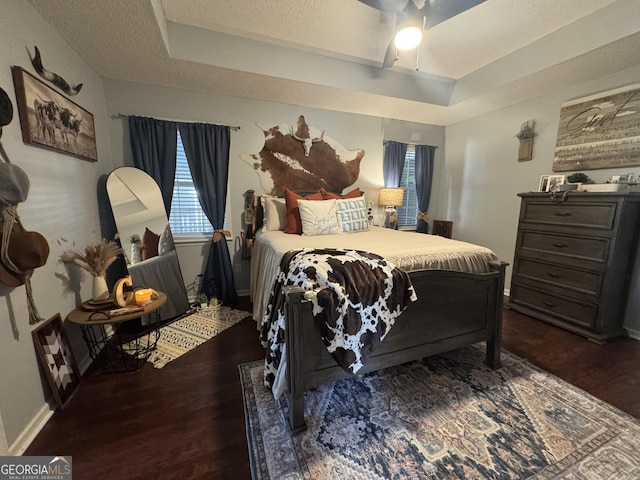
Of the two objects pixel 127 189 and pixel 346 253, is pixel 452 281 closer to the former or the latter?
pixel 346 253

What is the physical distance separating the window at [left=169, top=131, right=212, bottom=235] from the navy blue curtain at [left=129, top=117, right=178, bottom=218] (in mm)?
112

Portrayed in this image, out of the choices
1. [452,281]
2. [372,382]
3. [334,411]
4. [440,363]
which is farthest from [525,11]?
[334,411]

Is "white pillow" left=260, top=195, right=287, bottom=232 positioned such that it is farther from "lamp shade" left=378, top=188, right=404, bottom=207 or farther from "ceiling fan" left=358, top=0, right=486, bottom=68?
"ceiling fan" left=358, top=0, right=486, bottom=68

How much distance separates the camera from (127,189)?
2.44 meters

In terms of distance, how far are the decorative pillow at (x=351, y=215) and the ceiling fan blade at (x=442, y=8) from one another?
5.07 feet

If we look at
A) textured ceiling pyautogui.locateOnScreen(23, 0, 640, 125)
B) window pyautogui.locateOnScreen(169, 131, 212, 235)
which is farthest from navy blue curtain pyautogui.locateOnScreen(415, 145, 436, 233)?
window pyautogui.locateOnScreen(169, 131, 212, 235)

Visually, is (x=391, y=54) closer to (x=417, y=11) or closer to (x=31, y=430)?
(x=417, y=11)

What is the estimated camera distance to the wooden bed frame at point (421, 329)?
1.27 metres

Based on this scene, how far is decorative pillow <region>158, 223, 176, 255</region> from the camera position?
8.61 ft

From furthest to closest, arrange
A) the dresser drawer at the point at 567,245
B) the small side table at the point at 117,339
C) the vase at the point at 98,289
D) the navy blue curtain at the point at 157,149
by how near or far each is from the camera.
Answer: the navy blue curtain at the point at 157,149 → the dresser drawer at the point at 567,245 → the vase at the point at 98,289 → the small side table at the point at 117,339

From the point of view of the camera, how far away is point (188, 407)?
1496mm

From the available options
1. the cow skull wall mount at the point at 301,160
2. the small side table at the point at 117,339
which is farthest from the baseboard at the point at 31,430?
the cow skull wall mount at the point at 301,160

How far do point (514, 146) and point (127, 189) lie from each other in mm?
4321

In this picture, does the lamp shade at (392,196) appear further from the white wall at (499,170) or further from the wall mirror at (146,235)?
the wall mirror at (146,235)
